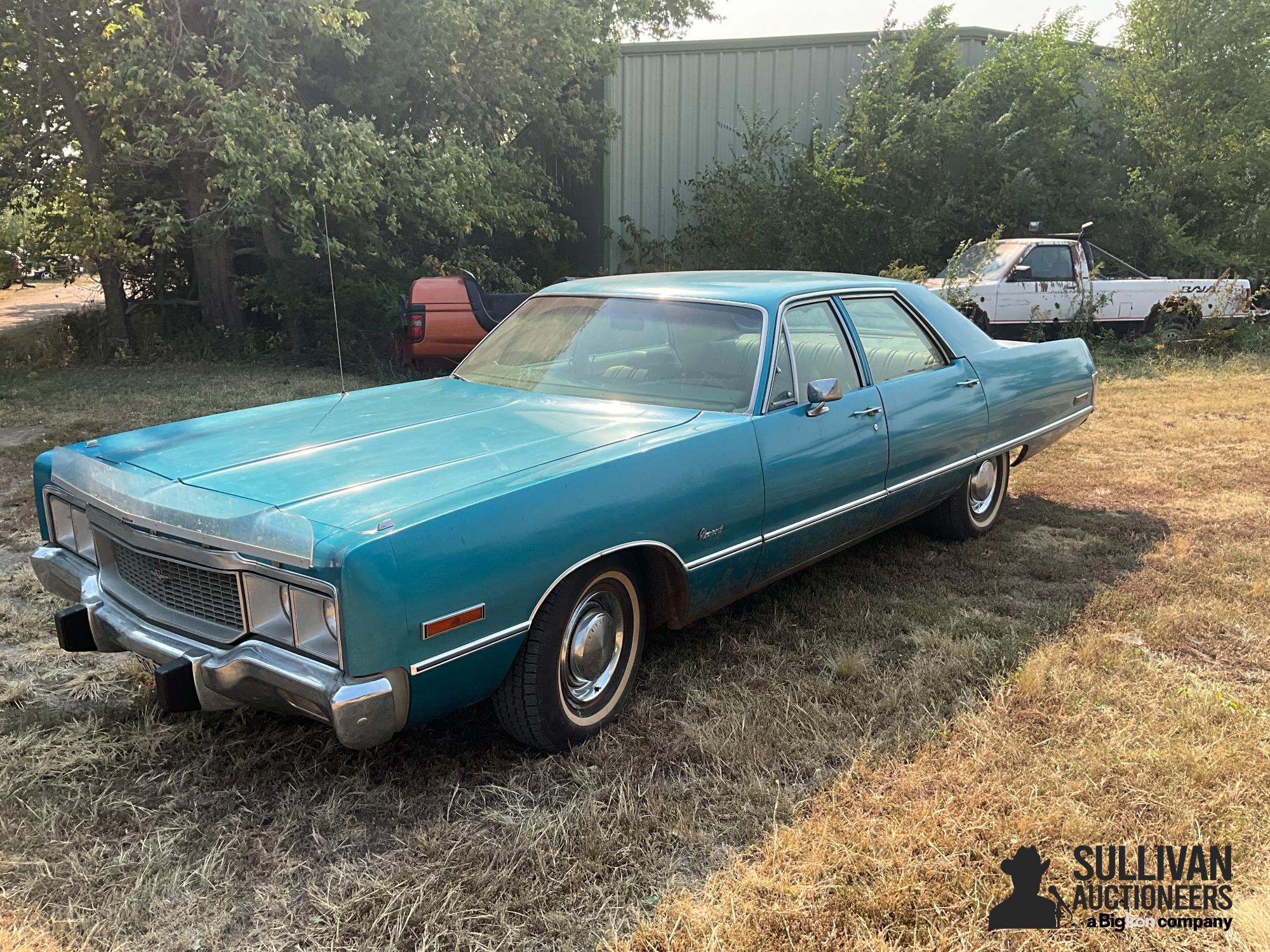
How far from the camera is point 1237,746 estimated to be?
3.01 m

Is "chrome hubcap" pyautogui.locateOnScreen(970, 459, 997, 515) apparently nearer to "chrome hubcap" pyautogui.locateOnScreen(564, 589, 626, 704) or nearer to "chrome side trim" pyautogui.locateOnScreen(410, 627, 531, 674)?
"chrome hubcap" pyautogui.locateOnScreen(564, 589, 626, 704)

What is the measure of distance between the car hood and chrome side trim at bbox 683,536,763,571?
1.54 ft

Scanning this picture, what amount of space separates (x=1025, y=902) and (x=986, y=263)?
10949 millimetres

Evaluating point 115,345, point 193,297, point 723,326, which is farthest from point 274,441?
point 193,297

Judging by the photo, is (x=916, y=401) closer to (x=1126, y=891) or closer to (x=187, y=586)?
(x=1126, y=891)

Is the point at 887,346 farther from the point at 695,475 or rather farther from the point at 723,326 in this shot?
the point at 695,475

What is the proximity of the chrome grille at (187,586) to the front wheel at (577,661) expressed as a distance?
2.60 feet

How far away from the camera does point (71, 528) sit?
3301 millimetres

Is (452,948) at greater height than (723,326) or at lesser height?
lesser

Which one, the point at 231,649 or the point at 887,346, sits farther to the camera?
the point at 887,346

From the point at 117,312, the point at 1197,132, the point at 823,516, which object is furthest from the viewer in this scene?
the point at 1197,132

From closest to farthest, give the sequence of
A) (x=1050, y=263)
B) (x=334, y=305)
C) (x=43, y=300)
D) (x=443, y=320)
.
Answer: (x=334, y=305) < (x=443, y=320) < (x=1050, y=263) < (x=43, y=300)

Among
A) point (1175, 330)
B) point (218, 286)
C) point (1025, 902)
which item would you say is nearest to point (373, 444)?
point (1025, 902)

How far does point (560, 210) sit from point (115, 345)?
7.13m
